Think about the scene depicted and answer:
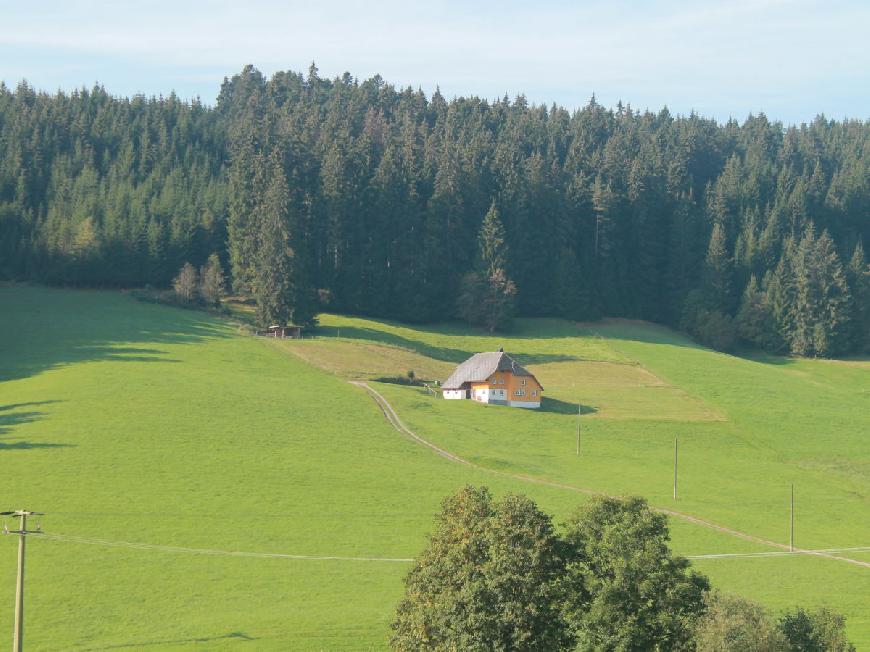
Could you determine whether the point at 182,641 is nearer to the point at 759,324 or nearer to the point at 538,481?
the point at 538,481

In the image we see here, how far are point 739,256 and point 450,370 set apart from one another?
5858cm

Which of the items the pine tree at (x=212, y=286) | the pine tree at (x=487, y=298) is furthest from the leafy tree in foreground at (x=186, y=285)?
the pine tree at (x=487, y=298)

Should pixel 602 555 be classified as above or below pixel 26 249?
below

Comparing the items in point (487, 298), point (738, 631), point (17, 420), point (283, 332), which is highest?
point (487, 298)

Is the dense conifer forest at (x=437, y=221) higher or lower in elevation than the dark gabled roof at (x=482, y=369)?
higher

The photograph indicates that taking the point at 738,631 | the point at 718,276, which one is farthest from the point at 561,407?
the point at 738,631

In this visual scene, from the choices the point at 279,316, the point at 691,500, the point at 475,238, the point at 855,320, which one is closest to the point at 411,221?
the point at 475,238

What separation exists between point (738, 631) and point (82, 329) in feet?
262

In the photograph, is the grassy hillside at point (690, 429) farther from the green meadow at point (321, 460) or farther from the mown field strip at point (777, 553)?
the mown field strip at point (777, 553)

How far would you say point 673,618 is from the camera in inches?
1399

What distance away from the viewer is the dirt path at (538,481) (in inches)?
2371

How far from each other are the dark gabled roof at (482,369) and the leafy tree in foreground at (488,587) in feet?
173

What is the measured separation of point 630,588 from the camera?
120ft

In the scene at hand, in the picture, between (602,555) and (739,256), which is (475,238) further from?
(602,555)
